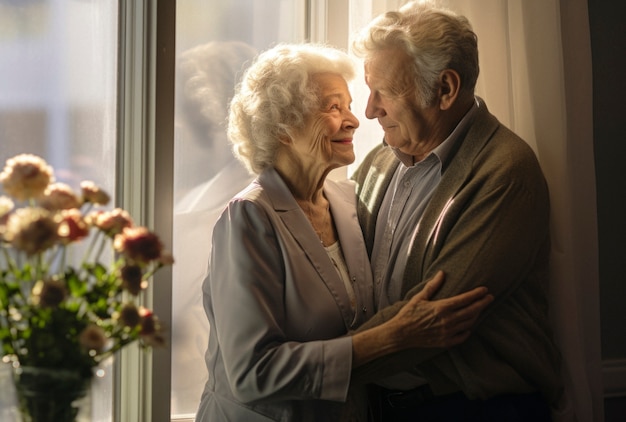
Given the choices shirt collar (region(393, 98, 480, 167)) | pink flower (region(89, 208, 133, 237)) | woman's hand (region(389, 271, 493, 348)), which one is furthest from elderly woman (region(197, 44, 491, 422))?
pink flower (region(89, 208, 133, 237))

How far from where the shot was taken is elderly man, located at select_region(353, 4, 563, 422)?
1.79 metres

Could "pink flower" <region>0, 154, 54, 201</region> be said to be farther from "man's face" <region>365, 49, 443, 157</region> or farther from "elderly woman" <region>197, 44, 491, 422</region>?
"man's face" <region>365, 49, 443, 157</region>

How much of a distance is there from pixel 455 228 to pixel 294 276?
1.31ft

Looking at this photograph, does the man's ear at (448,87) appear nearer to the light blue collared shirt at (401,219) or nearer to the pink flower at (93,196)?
the light blue collared shirt at (401,219)

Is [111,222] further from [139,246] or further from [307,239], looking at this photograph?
[307,239]

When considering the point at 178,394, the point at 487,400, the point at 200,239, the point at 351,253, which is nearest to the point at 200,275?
the point at 200,239

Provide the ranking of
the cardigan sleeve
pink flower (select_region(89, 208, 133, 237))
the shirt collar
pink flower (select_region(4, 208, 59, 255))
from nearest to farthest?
1. pink flower (select_region(4, 208, 59, 255))
2. pink flower (select_region(89, 208, 133, 237))
3. the cardigan sleeve
4. the shirt collar

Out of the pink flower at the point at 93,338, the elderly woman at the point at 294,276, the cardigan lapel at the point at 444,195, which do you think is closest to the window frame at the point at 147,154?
the elderly woman at the point at 294,276

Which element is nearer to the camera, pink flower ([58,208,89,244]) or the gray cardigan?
pink flower ([58,208,89,244])

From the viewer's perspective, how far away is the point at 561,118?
6.78 ft

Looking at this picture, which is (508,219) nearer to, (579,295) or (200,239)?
(579,295)

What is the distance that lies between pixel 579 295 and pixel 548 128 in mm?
459

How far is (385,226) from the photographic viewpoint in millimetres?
2031

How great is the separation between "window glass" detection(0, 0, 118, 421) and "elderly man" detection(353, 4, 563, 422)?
71 centimetres
